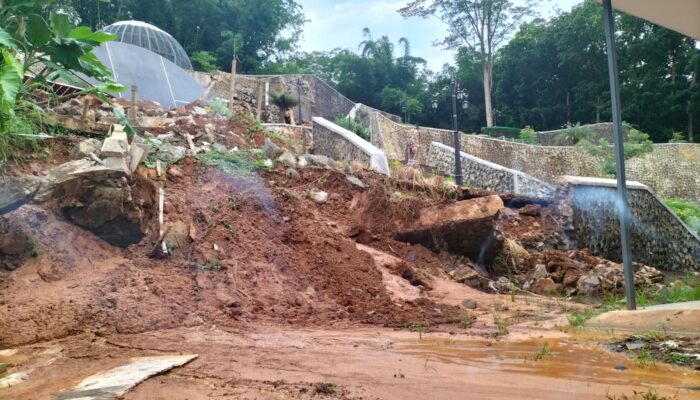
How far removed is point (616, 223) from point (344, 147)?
630 centimetres

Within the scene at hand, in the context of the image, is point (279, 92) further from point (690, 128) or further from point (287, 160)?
point (690, 128)

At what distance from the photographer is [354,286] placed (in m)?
6.78

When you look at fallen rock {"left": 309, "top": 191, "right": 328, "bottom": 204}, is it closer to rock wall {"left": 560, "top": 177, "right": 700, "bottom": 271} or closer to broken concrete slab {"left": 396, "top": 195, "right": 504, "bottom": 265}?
broken concrete slab {"left": 396, "top": 195, "right": 504, "bottom": 265}

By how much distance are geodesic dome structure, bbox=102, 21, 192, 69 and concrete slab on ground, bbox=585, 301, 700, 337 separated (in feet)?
80.4

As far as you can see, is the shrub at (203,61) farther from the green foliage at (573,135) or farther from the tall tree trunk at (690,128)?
the tall tree trunk at (690,128)

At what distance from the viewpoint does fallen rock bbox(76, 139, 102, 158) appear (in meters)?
6.69

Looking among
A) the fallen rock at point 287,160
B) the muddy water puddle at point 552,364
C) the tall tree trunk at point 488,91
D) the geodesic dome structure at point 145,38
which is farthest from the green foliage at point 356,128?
the muddy water puddle at point 552,364

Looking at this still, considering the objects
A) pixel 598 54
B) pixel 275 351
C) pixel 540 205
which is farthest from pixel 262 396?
pixel 598 54

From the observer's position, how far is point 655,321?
4.49 m

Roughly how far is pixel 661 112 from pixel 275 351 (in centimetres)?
3015

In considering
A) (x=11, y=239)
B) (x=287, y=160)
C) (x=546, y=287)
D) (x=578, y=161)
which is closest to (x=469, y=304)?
(x=546, y=287)

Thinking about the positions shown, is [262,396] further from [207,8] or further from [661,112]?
[207,8]

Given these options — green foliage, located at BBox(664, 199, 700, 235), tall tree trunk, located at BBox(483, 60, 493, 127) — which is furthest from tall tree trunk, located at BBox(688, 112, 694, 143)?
green foliage, located at BBox(664, 199, 700, 235)

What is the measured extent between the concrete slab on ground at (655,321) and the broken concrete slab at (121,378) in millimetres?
3644
